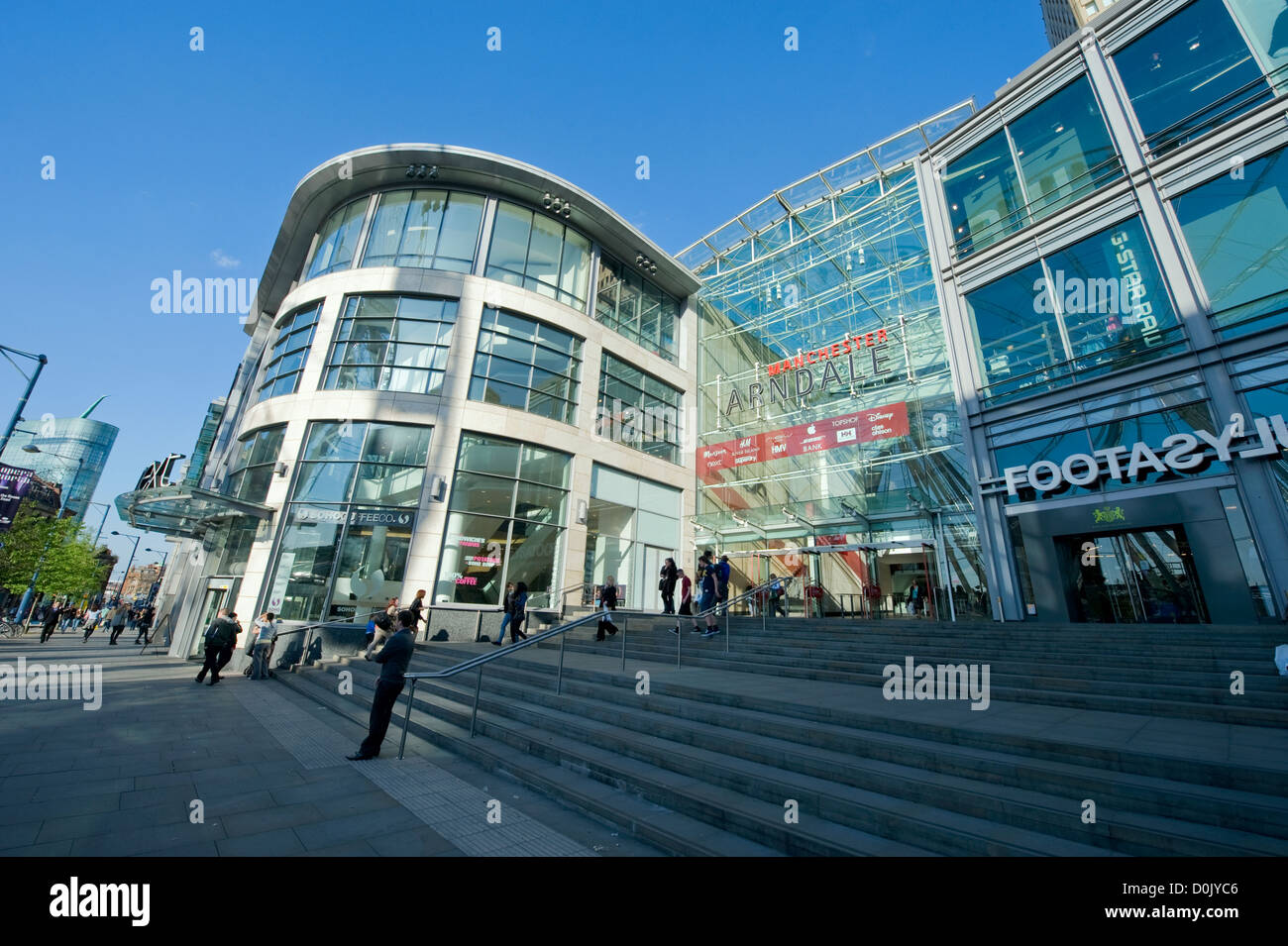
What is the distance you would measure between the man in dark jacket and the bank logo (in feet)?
65.3

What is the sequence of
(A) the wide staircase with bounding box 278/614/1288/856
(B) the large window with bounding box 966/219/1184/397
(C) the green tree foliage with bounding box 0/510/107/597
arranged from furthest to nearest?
(C) the green tree foliage with bounding box 0/510/107/597, (B) the large window with bounding box 966/219/1184/397, (A) the wide staircase with bounding box 278/614/1288/856

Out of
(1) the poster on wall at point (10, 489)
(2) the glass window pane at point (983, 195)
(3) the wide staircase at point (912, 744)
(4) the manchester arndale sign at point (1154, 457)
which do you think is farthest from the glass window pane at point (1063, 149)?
(1) the poster on wall at point (10, 489)

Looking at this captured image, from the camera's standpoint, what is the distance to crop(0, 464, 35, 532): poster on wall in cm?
1669

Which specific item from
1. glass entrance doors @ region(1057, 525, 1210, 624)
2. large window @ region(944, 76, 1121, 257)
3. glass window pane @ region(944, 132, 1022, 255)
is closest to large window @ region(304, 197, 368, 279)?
glass window pane @ region(944, 132, 1022, 255)

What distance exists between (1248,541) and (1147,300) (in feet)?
18.3

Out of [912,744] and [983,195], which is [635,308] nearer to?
[983,195]

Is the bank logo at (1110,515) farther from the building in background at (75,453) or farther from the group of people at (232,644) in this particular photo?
the building in background at (75,453)

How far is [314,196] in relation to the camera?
19766mm

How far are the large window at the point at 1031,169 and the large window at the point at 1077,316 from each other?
1.63 meters

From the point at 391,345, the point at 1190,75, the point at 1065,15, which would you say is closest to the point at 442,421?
the point at 391,345

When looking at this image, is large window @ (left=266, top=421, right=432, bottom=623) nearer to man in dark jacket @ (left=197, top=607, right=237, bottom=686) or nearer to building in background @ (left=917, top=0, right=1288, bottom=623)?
man in dark jacket @ (left=197, top=607, right=237, bottom=686)

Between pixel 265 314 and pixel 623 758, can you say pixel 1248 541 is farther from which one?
pixel 265 314

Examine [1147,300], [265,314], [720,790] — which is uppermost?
[265,314]
